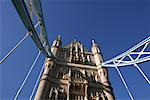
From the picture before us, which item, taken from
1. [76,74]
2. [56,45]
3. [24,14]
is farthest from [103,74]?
[24,14]

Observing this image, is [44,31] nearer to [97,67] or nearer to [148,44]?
[148,44]

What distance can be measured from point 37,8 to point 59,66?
19.8 meters

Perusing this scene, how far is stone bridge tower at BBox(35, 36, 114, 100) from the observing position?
93.7ft

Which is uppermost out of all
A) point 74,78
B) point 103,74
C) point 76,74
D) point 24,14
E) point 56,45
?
point 56,45

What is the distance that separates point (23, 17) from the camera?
12555 millimetres

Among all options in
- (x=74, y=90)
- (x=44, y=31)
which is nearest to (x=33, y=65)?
(x=44, y=31)

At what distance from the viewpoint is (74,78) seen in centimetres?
3128

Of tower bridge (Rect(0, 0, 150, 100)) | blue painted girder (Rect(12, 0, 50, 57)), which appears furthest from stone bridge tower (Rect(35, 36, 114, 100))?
blue painted girder (Rect(12, 0, 50, 57))

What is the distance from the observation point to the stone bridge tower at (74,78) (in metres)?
28.6

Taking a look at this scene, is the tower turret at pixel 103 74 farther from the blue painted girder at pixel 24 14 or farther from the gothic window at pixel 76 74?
the blue painted girder at pixel 24 14

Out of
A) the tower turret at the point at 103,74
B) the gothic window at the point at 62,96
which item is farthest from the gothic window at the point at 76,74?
the gothic window at the point at 62,96

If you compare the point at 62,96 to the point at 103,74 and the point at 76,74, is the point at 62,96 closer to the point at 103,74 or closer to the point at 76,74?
the point at 76,74

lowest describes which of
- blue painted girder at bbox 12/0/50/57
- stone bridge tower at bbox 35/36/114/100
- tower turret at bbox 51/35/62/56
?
blue painted girder at bbox 12/0/50/57

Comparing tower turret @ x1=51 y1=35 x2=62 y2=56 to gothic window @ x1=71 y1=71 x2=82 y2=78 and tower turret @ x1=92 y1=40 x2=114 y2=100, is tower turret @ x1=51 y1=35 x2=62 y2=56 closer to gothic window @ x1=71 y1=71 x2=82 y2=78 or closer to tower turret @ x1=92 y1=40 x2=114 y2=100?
gothic window @ x1=71 y1=71 x2=82 y2=78
